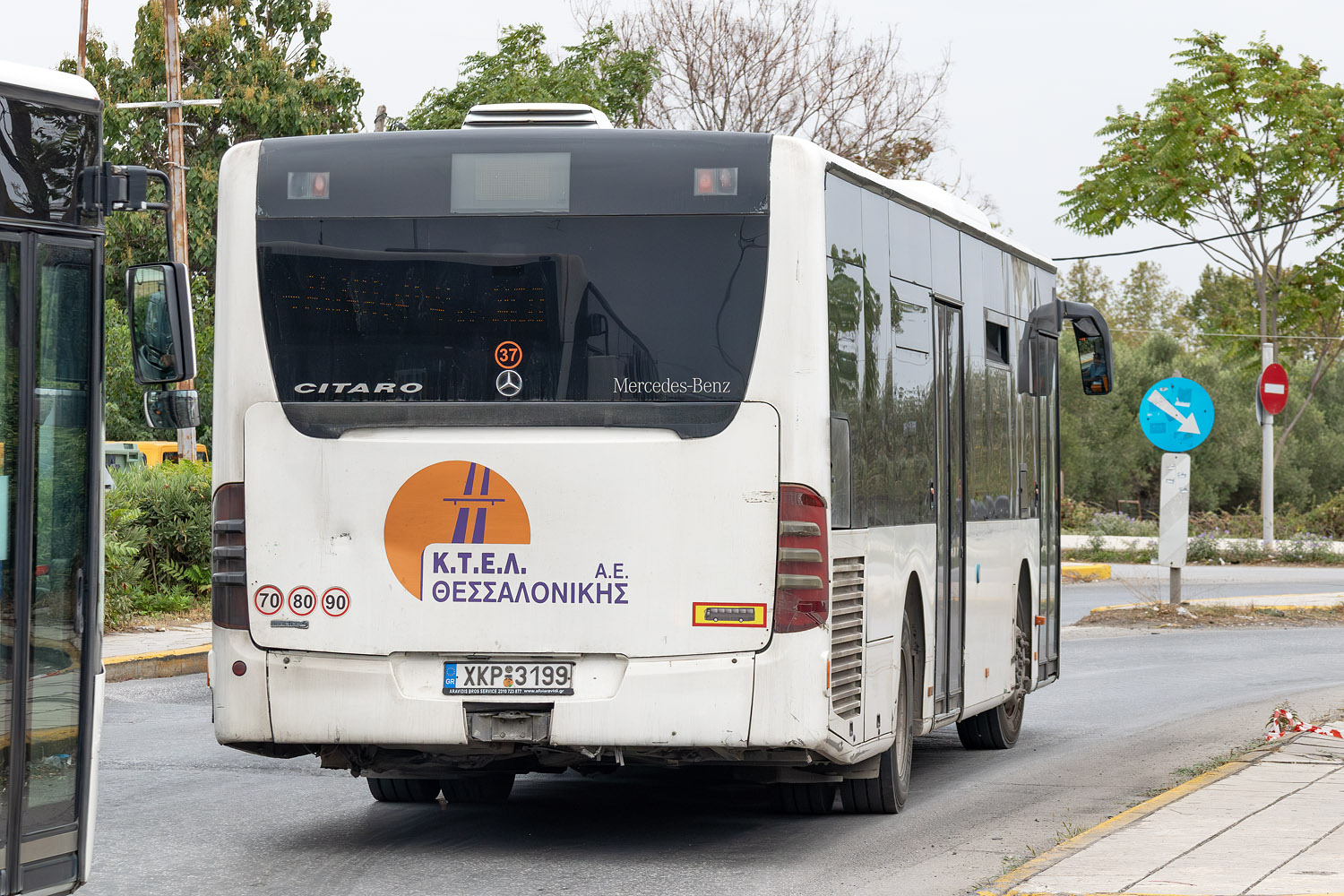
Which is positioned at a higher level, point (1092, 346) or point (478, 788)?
point (1092, 346)

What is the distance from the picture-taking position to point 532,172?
8.06 m

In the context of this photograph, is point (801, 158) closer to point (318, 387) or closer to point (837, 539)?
point (837, 539)

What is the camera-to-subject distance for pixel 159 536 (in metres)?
20.1

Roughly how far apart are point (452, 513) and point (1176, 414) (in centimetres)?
1508


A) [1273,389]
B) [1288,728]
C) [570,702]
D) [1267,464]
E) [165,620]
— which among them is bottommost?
[1288,728]

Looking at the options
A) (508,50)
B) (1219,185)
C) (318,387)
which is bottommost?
(318,387)

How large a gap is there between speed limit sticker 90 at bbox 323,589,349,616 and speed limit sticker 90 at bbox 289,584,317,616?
2.1 inches

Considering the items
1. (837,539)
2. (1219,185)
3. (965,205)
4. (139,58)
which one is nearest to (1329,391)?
(1219,185)

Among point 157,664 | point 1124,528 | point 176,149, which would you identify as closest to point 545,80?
point 176,149

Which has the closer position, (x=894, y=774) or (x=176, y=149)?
(x=894, y=774)

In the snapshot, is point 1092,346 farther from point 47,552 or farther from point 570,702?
point 47,552

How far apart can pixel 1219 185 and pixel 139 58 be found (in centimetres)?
2306

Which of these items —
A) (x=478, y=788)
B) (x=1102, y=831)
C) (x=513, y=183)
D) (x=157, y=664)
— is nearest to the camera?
(x=513, y=183)

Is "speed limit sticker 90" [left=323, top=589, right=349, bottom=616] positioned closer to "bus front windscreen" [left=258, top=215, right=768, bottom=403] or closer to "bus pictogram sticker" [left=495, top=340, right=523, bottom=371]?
"bus front windscreen" [left=258, top=215, right=768, bottom=403]
